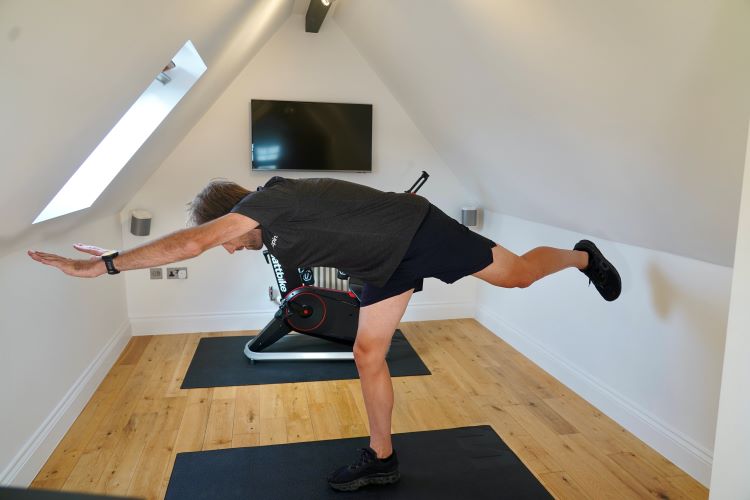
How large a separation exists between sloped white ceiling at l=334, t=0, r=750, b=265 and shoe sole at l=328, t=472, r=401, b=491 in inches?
63.6

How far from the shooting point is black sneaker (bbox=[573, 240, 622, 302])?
2516mm

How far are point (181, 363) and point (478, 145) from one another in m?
2.47

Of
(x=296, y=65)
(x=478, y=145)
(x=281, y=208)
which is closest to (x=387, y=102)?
(x=296, y=65)

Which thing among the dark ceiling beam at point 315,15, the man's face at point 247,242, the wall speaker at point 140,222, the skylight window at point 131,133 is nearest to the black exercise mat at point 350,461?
the man's face at point 247,242

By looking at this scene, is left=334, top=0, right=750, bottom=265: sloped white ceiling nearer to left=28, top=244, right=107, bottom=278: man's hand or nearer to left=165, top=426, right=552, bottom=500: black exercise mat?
left=165, top=426, right=552, bottom=500: black exercise mat

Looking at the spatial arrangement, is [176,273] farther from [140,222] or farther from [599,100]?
[599,100]

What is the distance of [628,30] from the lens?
5.41 ft

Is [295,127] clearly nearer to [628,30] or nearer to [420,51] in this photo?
[420,51]

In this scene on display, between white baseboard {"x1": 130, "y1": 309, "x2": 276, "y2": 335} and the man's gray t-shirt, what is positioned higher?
the man's gray t-shirt

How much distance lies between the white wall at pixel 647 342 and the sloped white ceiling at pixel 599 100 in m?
0.13

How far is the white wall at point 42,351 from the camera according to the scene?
2.13m

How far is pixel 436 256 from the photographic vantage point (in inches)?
81.7

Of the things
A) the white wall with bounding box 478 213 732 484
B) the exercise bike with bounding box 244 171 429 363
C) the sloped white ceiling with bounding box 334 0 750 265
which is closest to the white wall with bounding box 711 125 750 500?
the sloped white ceiling with bounding box 334 0 750 265

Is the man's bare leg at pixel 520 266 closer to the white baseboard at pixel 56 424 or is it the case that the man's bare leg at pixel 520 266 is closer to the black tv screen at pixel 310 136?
→ the white baseboard at pixel 56 424
